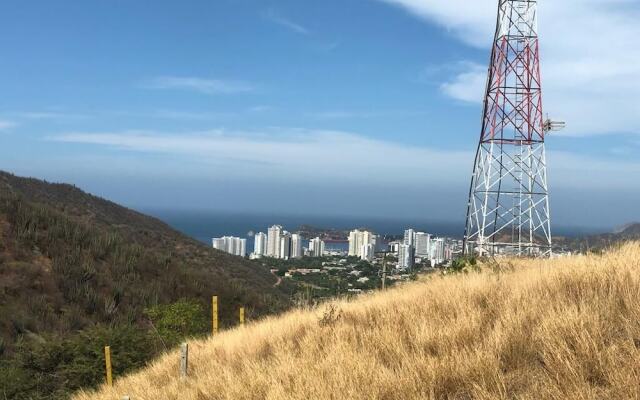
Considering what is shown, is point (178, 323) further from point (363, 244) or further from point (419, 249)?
point (363, 244)

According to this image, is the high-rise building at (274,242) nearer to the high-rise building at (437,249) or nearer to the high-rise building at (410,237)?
the high-rise building at (410,237)

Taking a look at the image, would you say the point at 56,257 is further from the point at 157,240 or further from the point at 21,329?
the point at 157,240

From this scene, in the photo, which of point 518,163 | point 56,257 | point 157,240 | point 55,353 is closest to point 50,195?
point 157,240

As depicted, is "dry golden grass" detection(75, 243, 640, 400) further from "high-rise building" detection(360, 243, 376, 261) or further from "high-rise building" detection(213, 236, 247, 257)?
"high-rise building" detection(213, 236, 247, 257)

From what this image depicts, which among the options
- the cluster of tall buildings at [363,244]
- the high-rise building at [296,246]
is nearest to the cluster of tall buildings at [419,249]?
the cluster of tall buildings at [363,244]

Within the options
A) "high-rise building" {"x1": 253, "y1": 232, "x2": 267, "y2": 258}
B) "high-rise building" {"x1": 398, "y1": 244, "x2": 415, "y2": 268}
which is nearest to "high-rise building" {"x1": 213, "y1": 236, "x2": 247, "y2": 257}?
"high-rise building" {"x1": 253, "y1": 232, "x2": 267, "y2": 258}

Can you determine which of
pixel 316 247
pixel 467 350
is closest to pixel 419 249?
pixel 467 350

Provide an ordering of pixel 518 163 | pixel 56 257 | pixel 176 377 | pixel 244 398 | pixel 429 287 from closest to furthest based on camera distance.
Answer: pixel 244 398 < pixel 176 377 < pixel 429 287 < pixel 518 163 < pixel 56 257
